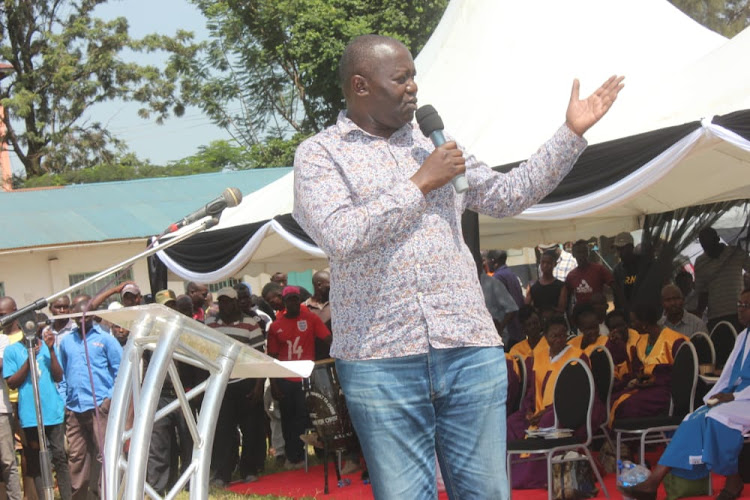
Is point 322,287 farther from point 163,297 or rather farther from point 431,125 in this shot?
point 431,125

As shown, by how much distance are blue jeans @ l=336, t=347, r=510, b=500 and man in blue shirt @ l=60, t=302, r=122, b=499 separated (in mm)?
6095

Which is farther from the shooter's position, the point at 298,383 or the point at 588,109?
the point at 298,383

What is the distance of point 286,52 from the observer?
2686cm

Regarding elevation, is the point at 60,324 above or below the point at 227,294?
below

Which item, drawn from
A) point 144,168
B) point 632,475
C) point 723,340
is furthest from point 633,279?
point 144,168

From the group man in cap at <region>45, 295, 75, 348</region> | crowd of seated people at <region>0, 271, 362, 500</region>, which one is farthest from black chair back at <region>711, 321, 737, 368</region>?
man in cap at <region>45, 295, 75, 348</region>

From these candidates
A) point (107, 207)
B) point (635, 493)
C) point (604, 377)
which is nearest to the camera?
point (635, 493)

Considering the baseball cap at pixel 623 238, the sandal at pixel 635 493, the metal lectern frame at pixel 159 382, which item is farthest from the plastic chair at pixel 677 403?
the baseball cap at pixel 623 238

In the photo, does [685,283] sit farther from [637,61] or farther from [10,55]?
[10,55]

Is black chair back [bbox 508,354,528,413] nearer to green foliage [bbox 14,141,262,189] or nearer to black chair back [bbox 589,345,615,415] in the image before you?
black chair back [bbox 589,345,615,415]

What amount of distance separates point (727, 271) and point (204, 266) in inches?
207

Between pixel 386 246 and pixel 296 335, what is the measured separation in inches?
298

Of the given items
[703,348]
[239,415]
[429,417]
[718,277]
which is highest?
[429,417]

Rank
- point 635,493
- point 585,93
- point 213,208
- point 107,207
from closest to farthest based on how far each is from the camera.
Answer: point 213,208, point 635,493, point 585,93, point 107,207
